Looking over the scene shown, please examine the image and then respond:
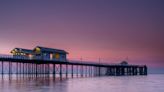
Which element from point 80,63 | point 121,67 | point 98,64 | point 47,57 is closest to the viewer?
point 47,57

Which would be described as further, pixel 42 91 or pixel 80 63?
pixel 80 63

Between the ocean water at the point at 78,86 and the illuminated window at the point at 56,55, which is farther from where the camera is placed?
the illuminated window at the point at 56,55

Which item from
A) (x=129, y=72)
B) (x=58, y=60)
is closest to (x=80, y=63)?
(x=58, y=60)

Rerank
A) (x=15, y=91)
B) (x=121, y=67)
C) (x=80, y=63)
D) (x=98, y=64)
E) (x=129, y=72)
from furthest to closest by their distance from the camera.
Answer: (x=129, y=72) → (x=121, y=67) → (x=98, y=64) → (x=80, y=63) → (x=15, y=91)

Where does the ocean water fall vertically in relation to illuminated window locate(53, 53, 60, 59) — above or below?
below

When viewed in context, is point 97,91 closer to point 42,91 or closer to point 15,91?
point 42,91

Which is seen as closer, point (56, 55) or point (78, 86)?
point (78, 86)

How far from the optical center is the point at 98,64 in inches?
4272

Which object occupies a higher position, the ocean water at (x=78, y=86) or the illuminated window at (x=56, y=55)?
the illuminated window at (x=56, y=55)

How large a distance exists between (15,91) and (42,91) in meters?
3.10

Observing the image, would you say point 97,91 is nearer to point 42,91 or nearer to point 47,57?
point 42,91

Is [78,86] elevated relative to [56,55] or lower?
lower

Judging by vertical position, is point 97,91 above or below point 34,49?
below

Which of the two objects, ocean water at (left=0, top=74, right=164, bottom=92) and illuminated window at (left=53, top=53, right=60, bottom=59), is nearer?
ocean water at (left=0, top=74, right=164, bottom=92)
